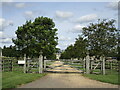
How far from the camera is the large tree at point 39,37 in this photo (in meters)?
35.4

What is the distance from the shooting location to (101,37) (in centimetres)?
3105

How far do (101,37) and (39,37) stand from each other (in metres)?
11.4

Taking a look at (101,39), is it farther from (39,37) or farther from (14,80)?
(14,80)

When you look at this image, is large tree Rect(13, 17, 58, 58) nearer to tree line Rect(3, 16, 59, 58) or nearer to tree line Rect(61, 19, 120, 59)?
tree line Rect(3, 16, 59, 58)

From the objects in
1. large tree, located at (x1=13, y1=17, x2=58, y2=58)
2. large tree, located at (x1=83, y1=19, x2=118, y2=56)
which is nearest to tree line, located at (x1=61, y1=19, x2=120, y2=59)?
large tree, located at (x1=83, y1=19, x2=118, y2=56)

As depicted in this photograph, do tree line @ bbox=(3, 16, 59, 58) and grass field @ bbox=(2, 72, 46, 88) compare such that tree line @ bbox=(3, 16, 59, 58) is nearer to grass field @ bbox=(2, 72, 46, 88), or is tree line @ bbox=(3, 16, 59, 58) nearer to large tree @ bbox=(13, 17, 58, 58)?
large tree @ bbox=(13, 17, 58, 58)

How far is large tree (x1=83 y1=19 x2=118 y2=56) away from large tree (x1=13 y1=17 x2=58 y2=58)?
6.64 metres

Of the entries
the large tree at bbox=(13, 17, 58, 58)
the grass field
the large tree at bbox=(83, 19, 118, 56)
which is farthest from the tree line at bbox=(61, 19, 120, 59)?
the grass field

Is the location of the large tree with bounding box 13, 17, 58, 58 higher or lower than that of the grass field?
higher

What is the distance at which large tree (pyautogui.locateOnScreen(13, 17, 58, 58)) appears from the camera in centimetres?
3544

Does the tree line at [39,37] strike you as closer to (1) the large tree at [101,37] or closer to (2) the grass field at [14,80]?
(1) the large tree at [101,37]

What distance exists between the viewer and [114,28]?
3159cm

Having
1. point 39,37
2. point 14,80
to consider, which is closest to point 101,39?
point 39,37

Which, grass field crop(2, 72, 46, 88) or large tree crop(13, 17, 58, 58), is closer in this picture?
grass field crop(2, 72, 46, 88)
